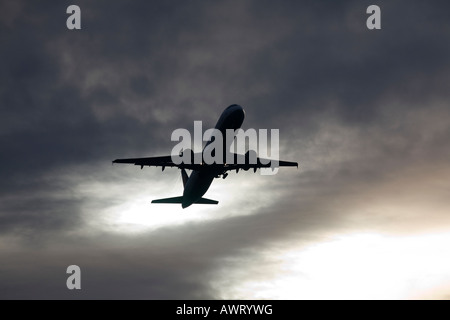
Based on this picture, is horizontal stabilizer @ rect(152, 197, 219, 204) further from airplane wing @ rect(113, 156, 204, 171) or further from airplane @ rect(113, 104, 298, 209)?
airplane wing @ rect(113, 156, 204, 171)

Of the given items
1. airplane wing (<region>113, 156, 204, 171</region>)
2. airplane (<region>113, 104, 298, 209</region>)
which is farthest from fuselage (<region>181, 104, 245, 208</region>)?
airplane wing (<region>113, 156, 204, 171</region>)

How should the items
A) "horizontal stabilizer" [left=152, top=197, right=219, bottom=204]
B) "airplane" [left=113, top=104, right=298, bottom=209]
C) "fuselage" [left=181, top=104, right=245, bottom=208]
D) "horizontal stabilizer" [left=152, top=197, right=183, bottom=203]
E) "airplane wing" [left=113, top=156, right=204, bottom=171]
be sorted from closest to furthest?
"fuselage" [left=181, top=104, right=245, bottom=208], "airplane" [left=113, top=104, right=298, bottom=209], "airplane wing" [left=113, top=156, right=204, bottom=171], "horizontal stabilizer" [left=152, top=197, right=183, bottom=203], "horizontal stabilizer" [left=152, top=197, right=219, bottom=204]

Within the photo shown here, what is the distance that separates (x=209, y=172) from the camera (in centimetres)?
9200

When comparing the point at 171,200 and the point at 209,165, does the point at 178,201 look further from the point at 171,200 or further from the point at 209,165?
the point at 209,165

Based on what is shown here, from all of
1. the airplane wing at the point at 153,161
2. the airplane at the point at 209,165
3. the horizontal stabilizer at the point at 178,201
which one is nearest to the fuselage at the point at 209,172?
the airplane at the point at 209,165

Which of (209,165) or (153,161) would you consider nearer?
(209,165)

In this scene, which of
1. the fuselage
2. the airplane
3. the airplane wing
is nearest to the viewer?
the fuselage

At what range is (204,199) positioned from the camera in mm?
115750

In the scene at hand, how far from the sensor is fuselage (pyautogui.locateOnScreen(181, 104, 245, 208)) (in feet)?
272

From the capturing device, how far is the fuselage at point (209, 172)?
8281cm

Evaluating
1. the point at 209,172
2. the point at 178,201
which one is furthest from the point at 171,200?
the point at 209,172
